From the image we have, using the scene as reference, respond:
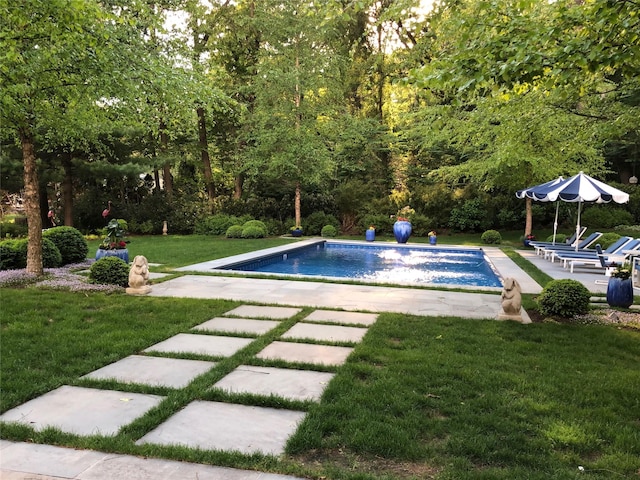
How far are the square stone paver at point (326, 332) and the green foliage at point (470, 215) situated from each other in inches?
624

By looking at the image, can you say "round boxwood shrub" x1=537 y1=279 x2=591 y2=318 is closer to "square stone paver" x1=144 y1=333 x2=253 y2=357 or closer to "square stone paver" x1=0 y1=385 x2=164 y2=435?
"square stone paver" x1=144 y1=333 x2=253 y2=357

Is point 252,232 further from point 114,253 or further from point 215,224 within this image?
point 114,253

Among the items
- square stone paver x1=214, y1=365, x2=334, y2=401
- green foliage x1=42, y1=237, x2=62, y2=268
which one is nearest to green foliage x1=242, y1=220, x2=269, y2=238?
green foliage x1=42, y1=237, x2=62, y2=268

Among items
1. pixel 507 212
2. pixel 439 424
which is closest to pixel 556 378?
pixel 439 424

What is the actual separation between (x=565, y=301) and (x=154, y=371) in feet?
17.7

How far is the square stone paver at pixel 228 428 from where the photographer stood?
2.81 metres

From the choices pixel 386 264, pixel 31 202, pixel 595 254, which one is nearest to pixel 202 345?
pixel 31 202

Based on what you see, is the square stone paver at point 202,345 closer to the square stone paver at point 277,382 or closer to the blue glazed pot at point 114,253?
the square stone paver at point 277,382

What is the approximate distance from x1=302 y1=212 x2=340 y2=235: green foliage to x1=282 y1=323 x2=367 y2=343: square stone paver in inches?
580

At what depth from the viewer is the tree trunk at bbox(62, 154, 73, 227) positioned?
1731 cm

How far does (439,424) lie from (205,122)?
22180 mm

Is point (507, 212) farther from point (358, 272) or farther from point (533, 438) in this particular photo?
point (533, 438)

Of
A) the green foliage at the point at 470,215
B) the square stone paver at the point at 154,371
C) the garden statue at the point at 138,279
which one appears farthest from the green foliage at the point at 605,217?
the square stone paver at the point at 154,371

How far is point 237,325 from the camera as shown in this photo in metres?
5.63
